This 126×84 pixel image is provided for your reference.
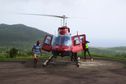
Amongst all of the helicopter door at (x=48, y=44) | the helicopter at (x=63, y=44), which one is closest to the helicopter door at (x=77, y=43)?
the helicopter at (x=63, y=44)

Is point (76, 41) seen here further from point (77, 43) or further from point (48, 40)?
point (48, 40)

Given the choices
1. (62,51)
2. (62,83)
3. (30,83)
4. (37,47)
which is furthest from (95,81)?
(37,47)

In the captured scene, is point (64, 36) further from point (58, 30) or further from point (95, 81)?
point (95, 81)

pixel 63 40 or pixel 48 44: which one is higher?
pixel 63 40

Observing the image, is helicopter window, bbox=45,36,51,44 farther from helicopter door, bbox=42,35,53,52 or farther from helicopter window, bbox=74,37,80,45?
helicopter window, bbox=74,37,80,45

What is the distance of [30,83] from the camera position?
1805 centimetres

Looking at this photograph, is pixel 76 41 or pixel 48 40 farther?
pixel 76 41

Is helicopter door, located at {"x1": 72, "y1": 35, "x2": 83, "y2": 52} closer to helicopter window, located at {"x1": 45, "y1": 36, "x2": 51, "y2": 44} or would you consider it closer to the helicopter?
the helicopter

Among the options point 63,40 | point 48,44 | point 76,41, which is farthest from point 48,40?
point 76,41

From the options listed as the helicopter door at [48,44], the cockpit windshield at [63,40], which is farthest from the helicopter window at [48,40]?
the cockpit windshield at [63,40]

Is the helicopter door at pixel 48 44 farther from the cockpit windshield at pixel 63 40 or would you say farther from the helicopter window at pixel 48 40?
the cockpit windshield at pixel 63 40

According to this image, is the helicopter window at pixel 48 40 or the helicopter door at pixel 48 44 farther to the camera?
the helicopter window at pixel 48 40

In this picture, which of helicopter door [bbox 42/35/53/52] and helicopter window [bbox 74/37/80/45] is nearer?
helicopter door [bbox 42/35/53/52]

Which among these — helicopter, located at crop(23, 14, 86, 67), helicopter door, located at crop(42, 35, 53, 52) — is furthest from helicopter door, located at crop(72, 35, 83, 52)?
helicopter door, located at crop(42, 35, 53, 52)
